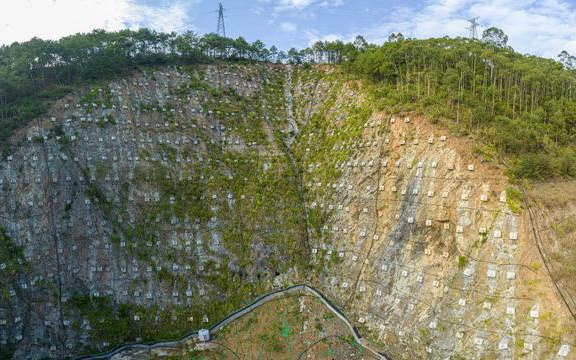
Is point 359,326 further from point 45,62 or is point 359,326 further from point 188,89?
point 45,62

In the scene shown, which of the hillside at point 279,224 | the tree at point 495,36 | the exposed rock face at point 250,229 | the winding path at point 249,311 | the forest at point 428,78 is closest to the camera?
the hillside at point 279,224

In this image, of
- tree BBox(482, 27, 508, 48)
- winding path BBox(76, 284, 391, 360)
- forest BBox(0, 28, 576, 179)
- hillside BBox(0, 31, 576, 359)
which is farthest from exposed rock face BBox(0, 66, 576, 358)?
tree BBox(482, 27, 508, 48)

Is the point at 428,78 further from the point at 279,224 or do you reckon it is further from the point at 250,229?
the point at 250,229

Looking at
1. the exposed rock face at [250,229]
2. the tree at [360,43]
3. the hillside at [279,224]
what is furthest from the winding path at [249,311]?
the tree at [360,43]

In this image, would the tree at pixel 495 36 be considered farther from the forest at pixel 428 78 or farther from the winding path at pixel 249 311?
the winding path at pixel 249 311

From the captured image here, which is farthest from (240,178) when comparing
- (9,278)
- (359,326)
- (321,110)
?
(9,278)

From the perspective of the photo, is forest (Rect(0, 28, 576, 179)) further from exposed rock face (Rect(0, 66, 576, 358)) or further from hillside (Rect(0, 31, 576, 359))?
exposed rock face (Rect(0, 66, 576, 358))
